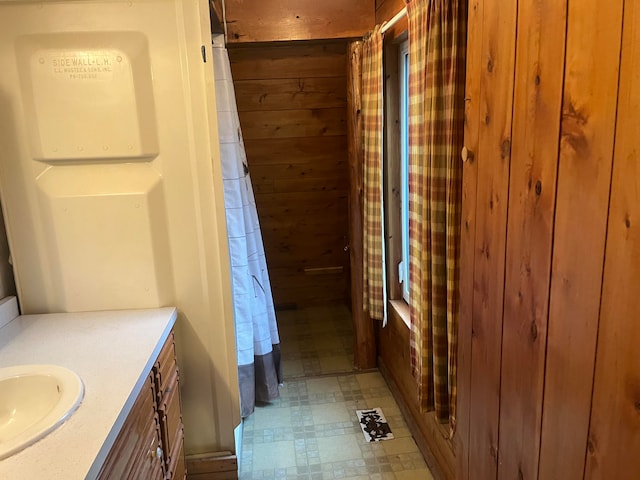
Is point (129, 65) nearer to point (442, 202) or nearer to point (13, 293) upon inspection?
point (13, 293)

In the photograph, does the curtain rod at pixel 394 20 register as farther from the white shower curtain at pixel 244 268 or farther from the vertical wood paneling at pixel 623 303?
the vertical wood paneling at pixel 623 303

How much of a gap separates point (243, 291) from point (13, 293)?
0.89 m

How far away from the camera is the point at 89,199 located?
1.69 meters

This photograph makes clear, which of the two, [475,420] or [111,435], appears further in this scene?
[475,420]

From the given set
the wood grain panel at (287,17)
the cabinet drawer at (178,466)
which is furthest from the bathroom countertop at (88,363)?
the wood grain panel at (287,17)

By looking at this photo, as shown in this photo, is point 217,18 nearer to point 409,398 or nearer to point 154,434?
point 154,434

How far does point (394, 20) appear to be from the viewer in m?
2.01

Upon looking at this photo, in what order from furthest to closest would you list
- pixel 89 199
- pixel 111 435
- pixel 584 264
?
pixel 89 199 < pixel 111 435 < pixel 584 264

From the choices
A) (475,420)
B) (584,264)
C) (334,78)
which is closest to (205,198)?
(475,420)

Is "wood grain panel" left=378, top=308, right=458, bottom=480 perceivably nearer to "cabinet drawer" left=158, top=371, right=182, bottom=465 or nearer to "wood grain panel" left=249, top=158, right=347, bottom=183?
"cabinet drawer" left=158, top=371, right=182, bottom=465

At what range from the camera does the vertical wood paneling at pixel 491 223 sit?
3.05 ft

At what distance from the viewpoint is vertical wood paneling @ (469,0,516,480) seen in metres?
0.93

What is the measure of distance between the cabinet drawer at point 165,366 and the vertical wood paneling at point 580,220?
1122mm

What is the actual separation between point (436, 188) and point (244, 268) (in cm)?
102
